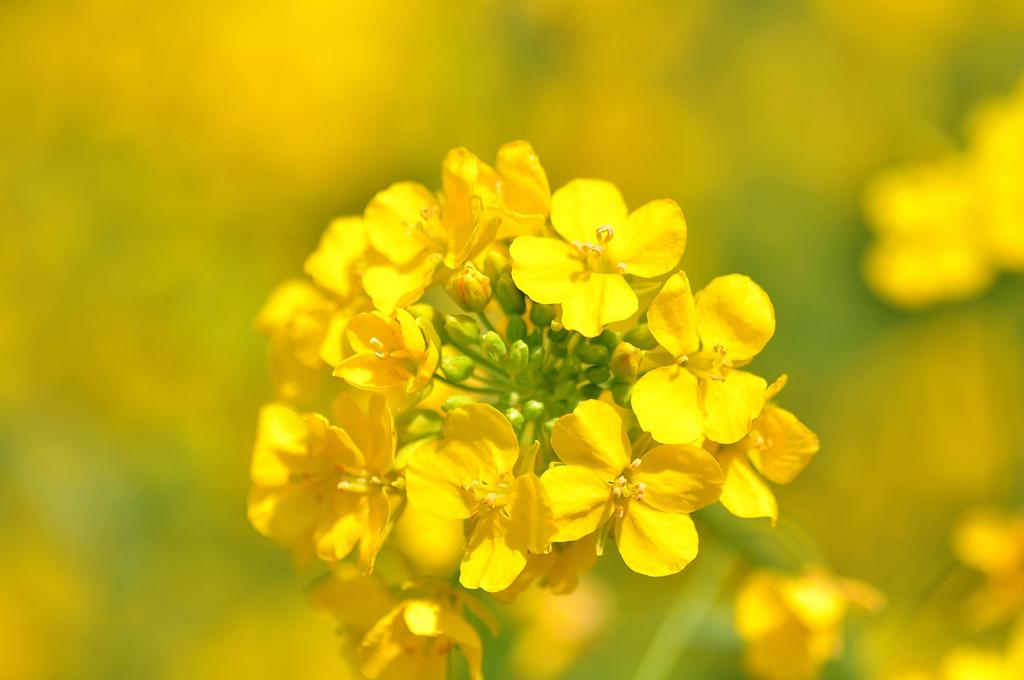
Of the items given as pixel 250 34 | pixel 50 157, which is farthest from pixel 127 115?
pixel 250 34

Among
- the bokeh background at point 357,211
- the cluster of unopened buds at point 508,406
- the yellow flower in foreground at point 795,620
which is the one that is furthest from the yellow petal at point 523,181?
the bokeh background at point 357,211

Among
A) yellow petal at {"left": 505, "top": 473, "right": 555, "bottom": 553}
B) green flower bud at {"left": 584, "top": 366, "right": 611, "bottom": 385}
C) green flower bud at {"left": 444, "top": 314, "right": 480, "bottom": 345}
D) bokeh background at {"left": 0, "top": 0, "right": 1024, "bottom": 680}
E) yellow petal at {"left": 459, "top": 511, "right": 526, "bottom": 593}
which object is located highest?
green flower bud at {"left": 444, "top": 314, "right": 480, "bottom": 345}

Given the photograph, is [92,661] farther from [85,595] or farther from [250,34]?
[250,34]

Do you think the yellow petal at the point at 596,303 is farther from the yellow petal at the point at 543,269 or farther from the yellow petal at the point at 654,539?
the yellow petal at the point at 654,539

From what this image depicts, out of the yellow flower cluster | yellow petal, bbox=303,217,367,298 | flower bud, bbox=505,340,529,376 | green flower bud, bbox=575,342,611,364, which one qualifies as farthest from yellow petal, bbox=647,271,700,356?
the yellow flower cluster

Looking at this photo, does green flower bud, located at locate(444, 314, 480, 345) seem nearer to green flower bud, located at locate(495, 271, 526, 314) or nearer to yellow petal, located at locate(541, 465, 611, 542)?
green flower bud, located at locate(495, 271, 526, 314)

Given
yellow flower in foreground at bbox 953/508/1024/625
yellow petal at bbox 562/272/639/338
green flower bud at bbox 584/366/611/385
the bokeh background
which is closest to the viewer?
yellow petal at bbox 562/272/639/338

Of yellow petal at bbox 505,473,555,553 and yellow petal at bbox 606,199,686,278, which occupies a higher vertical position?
yellow petal at bbox 606,199,686,278
